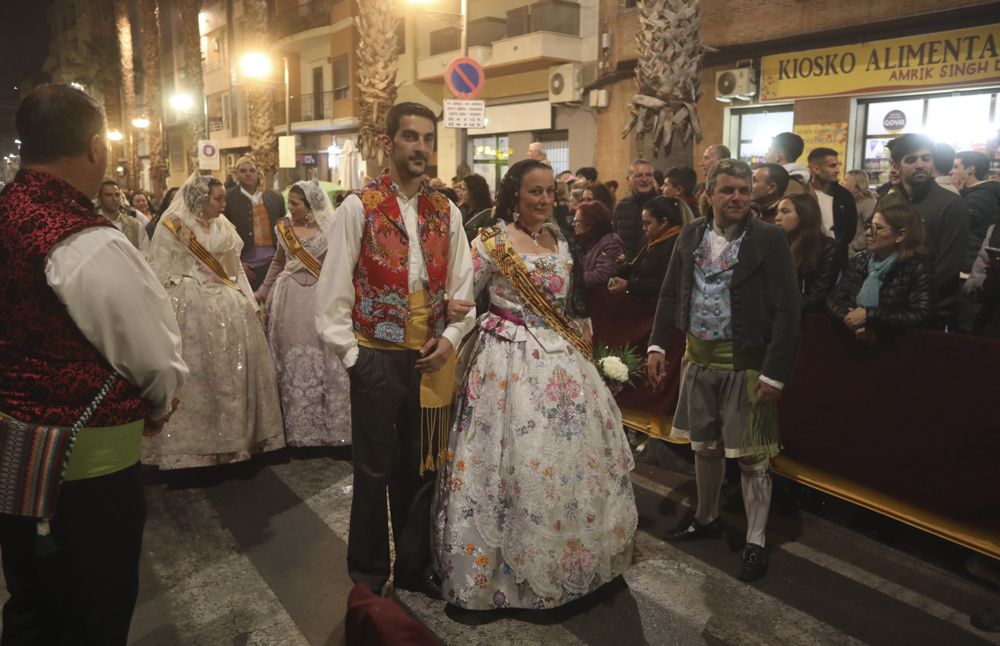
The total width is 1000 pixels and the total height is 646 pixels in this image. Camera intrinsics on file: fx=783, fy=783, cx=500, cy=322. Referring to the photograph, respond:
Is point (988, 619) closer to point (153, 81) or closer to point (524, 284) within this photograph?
point (524, 284)

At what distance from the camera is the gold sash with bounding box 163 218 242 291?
19.3 feet

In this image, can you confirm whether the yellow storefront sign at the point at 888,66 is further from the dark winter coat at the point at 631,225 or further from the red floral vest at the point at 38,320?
the red floral vest at the point at 38,320

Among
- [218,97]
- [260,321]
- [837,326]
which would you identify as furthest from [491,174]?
[218,97]

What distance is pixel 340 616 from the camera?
385cm

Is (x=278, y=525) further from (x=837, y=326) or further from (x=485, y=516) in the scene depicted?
(x=837, y=326)

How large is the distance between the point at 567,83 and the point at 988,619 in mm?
18213

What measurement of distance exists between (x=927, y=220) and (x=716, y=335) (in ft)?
9.79

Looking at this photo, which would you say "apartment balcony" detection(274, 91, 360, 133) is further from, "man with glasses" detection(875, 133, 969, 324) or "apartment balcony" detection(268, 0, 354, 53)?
"man with glasses" detection(875, 133, 969, 324)

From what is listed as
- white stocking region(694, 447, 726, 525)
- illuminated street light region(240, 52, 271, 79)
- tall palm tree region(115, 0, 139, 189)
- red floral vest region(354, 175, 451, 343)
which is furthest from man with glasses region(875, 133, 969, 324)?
tall palm tree region(115, 0, 139, 189)

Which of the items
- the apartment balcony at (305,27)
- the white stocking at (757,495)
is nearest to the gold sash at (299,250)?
the white stocking at (757,495)

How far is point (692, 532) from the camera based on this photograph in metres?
4.73

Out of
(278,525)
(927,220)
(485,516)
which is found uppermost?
(927,220)

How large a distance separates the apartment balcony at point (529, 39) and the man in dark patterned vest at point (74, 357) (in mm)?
18998

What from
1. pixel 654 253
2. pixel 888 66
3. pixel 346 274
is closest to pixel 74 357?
pixel 346 274
